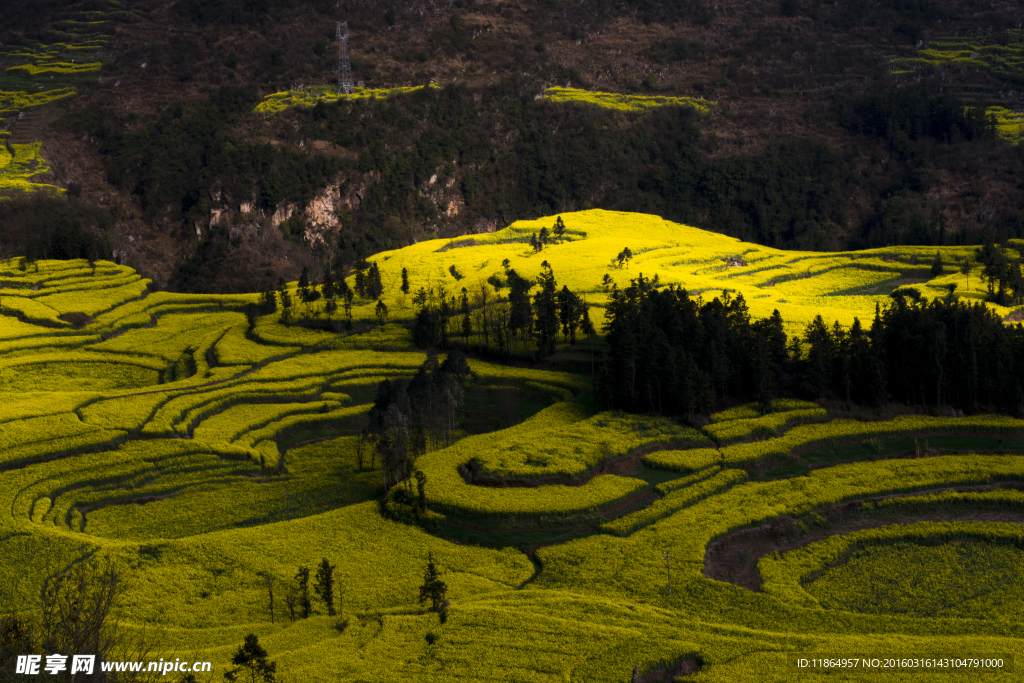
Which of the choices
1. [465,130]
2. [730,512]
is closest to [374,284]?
[730,512]

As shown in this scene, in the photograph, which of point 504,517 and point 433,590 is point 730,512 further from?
point 433,590

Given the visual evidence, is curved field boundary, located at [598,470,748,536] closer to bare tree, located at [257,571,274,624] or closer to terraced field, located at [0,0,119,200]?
bare tree, located at [257,571,274,624]

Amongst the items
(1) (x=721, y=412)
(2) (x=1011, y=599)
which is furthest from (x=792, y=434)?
(2) (x=1011, y=599)

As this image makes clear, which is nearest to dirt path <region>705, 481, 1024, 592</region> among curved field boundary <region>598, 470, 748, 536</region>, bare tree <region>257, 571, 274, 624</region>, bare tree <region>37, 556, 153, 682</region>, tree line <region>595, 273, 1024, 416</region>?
curved field boundary <region>598, 470, 748, 536</region>

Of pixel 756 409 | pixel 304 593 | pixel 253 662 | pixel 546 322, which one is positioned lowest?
pixel 304 593

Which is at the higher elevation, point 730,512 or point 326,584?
point 326,584

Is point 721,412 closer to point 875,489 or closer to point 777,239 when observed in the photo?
point 875,489
